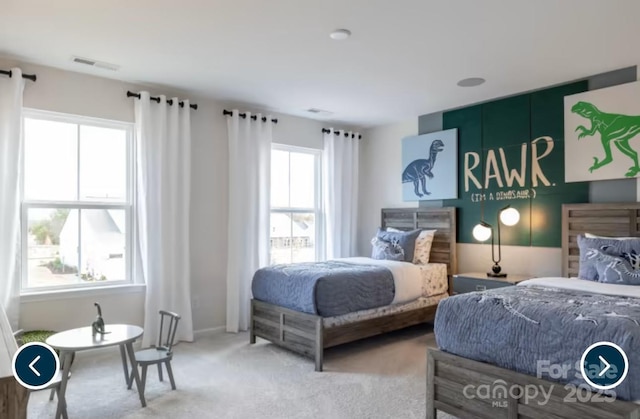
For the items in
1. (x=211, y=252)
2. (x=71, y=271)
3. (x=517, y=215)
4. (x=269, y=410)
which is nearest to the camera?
(x=269, y=410)

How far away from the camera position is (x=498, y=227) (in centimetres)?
446

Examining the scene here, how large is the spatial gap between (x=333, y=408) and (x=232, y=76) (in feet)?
9.43

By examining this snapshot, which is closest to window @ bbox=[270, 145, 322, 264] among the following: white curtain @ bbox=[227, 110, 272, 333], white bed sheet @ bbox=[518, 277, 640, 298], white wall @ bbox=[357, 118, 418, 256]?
white curtain @ bbox=[227, 110, 272, 333]

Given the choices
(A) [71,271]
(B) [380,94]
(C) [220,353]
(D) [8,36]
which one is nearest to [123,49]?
(D) [8,36]

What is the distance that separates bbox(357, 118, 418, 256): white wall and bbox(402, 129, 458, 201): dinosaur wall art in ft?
0.49

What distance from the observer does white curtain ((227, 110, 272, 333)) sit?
459 cm

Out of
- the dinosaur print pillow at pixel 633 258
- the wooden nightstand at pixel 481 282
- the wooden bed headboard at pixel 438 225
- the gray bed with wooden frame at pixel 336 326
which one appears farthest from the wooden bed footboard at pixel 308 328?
the dinosaur print pillow at pixel 633 258

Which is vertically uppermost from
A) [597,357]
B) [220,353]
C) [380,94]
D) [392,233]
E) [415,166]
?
[380,94]

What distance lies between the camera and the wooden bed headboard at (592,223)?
345 cm

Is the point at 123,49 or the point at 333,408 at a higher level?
the point at 123,49

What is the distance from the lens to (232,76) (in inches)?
151

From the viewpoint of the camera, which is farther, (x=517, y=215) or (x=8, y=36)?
(x=517, y=215)

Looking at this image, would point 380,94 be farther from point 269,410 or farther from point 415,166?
point 269,410

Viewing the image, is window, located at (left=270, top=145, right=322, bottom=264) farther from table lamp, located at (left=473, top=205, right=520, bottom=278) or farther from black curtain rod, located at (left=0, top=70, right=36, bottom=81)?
black curtain rod, located at (left=0, top=70, right=36, bottom=81)
